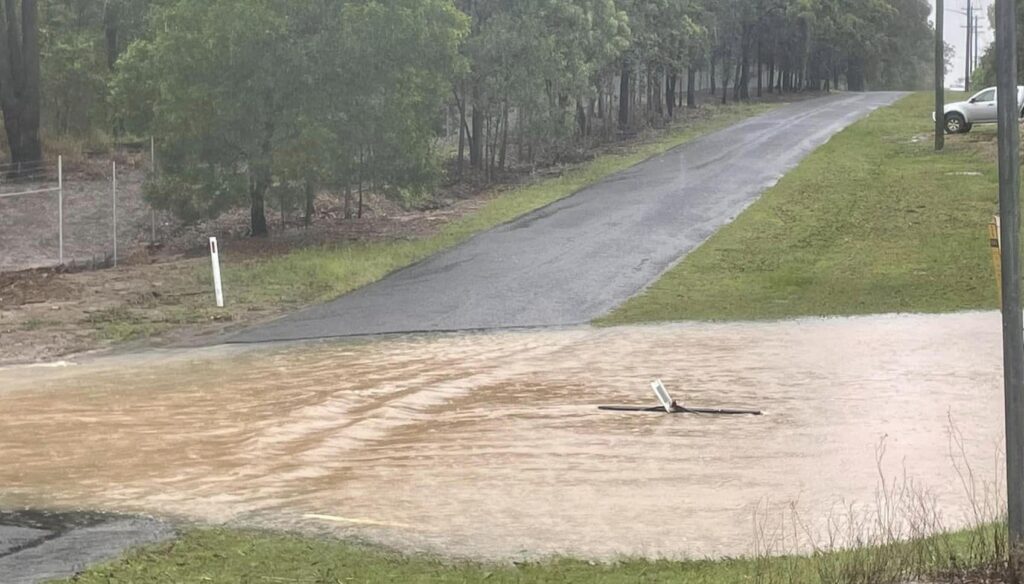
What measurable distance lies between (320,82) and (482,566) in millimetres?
21176

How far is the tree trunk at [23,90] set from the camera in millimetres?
37000

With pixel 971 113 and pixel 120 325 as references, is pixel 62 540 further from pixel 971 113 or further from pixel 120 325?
pixel 971 113

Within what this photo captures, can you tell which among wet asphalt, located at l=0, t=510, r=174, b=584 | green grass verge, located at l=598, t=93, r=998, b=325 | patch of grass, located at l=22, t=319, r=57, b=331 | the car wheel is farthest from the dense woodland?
wet asphalt, located at l=0, t=510, r=174, b=584

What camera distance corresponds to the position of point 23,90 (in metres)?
37.5

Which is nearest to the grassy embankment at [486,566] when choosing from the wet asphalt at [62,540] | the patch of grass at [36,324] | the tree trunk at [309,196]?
the wet asphalt at [62,540]

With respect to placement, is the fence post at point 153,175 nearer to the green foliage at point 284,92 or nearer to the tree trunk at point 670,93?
the green foliage at point 284,92

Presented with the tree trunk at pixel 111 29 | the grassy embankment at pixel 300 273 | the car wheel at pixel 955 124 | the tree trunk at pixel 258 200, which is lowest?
the grassy embankment at pixel 300 273

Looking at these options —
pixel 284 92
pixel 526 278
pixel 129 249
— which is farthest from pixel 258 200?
pixel 526 278

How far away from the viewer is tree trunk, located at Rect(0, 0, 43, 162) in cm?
3700

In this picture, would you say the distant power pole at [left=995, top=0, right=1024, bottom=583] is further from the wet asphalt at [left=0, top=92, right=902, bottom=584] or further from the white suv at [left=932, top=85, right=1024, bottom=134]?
the white suv at [left=932, top=85, right=1024, bottom=134]

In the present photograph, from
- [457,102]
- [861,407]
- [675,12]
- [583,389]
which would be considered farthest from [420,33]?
[675,12]

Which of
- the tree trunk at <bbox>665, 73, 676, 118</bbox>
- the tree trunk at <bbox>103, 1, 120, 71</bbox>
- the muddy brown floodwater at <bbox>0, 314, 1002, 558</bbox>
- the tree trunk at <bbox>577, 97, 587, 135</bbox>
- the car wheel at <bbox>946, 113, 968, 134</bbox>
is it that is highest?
the tree trunk at <bbox>103, 1, 120, 71</bbox>

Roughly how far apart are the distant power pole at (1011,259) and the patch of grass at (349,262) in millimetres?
16467

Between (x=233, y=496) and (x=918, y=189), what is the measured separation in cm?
2523
